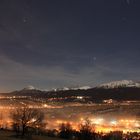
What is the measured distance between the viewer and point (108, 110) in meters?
195

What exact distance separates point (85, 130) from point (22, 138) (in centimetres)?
3128

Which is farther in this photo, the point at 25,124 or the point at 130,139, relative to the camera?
the point at 130,139

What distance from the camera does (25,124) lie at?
66500 millimetres

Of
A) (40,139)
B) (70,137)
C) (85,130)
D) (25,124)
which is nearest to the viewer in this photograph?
(40,139)

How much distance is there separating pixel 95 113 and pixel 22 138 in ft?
431

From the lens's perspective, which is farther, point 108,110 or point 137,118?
point 108,110

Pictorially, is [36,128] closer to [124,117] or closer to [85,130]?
[85,130]

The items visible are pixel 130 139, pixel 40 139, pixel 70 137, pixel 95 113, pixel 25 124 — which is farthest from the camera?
pixel 95 113

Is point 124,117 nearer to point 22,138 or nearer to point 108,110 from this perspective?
point 108,110

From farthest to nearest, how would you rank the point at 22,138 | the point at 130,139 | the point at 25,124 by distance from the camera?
Result: the point at 130,139 → the point at 25,124 → the point at 22,138

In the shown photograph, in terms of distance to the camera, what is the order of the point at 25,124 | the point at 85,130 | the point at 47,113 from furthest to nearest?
the point at 47,113 < the point at 85,130 < the point at 25,124

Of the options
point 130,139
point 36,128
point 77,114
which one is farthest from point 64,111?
point 36,128

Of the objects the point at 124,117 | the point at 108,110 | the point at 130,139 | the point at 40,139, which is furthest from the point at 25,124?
the point at 108,110

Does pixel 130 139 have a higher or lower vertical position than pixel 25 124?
lower
